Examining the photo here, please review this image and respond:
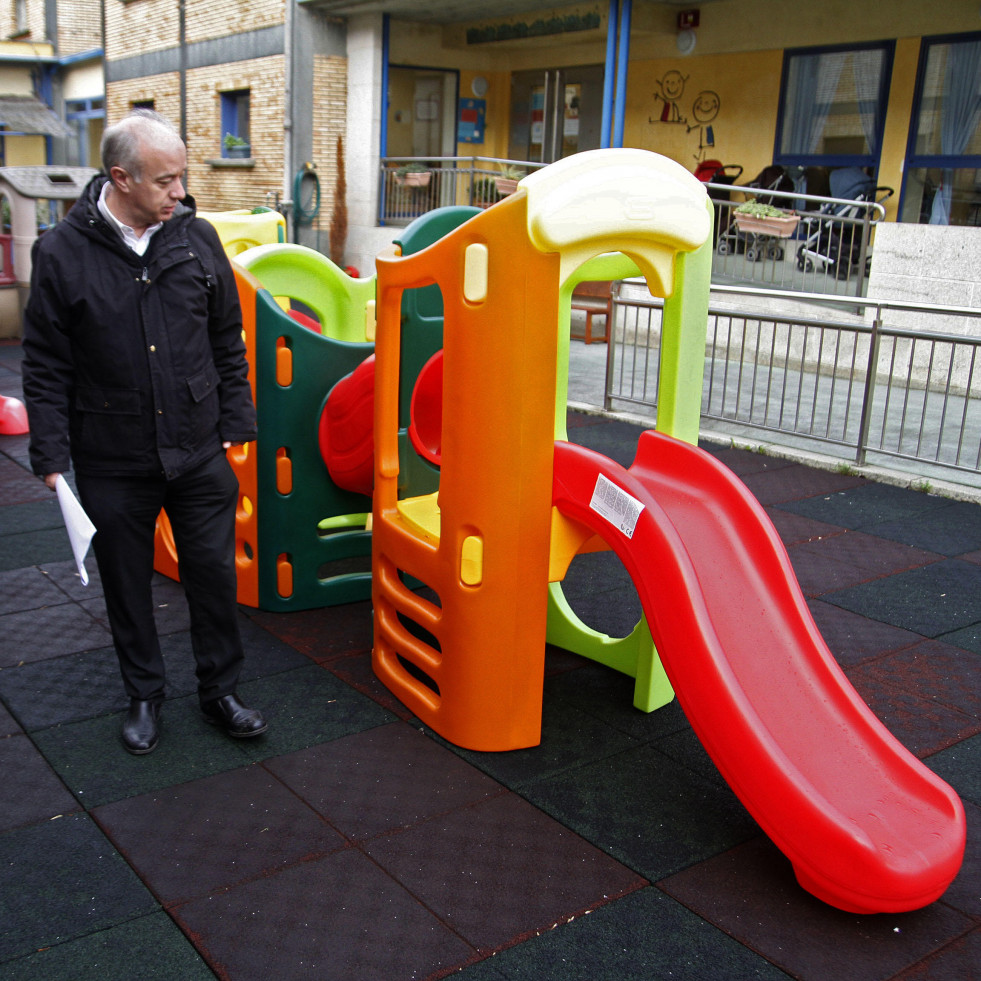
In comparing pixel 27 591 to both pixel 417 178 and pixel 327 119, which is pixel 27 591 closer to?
pixel 417 178

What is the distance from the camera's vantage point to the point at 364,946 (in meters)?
2.43

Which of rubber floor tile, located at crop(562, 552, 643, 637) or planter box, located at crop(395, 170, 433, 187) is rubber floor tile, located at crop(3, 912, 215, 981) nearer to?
rubber floor tile, located at crop(562, 552, 643, 637)

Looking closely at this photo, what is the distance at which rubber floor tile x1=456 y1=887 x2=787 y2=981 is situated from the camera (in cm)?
237

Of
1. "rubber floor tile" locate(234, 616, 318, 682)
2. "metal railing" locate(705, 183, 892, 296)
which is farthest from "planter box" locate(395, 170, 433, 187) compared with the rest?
"rubber floor tile" locate(234, 616, 318, 682)

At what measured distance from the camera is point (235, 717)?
3.37 m

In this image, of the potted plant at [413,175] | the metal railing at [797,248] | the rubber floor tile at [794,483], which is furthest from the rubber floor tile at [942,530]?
the potted plant at [413,175]

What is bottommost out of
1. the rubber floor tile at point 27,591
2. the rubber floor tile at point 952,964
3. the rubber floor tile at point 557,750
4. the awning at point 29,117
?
the rubber floor tile at point 27,591

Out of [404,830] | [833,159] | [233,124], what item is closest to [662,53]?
[833,159]

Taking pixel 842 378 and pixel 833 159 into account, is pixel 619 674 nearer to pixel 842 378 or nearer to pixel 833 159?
pixel 842 378

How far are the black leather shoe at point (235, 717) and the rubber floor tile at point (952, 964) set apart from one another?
2.00 metres

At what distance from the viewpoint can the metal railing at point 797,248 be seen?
37.2ft

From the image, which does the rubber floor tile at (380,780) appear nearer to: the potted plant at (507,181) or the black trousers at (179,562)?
the black trousers at (179,562)

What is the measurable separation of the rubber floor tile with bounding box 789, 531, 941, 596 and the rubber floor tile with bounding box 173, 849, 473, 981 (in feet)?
9.69

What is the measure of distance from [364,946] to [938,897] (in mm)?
1422
